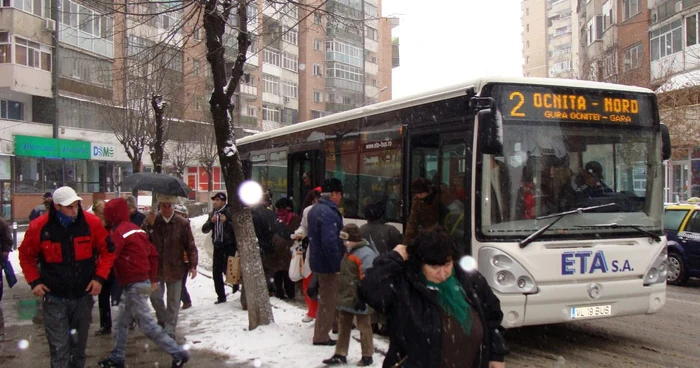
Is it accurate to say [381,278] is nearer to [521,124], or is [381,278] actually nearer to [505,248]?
[505,248]

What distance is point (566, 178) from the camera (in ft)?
22.5

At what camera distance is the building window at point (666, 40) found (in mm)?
28203

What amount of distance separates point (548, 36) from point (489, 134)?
292 ft

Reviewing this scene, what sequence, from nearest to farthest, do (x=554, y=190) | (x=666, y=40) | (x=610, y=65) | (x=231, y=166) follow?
(x=554, y=190), (x=231, y=166), (x=610, y=65), (x=666, y=40)

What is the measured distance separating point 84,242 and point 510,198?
4.22 m

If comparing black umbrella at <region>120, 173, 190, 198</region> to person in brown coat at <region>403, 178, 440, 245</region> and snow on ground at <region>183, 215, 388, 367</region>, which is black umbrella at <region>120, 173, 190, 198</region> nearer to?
snow on ground at <region>183, 215, 388, 367</region>

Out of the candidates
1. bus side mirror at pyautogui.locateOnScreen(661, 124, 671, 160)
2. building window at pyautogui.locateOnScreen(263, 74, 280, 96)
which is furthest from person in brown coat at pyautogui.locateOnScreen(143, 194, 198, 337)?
building window at pyautogui.locateOnScreen(263, 74, 280, 96)

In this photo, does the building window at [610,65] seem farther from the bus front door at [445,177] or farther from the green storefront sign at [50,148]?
the green storefront sign at [50,148]

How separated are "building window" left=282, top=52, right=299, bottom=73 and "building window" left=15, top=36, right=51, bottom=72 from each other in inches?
1122

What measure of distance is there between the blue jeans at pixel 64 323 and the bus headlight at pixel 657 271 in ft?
19.1

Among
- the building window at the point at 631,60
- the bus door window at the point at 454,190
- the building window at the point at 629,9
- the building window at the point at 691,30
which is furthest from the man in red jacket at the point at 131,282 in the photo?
the building window at the point at 629,9

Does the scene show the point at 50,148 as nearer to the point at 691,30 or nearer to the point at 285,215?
the point at 285,215

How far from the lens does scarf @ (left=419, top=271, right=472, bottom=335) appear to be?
332 centimetres

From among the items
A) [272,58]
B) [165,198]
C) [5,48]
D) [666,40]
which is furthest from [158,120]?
[272,58]
